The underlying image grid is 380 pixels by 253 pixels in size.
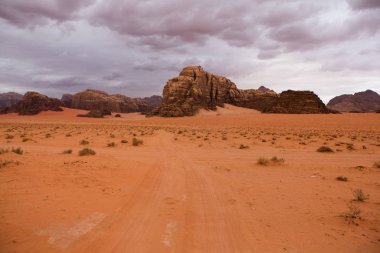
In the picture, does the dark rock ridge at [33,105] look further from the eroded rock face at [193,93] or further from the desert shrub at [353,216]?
the desert shrub at [353,216]

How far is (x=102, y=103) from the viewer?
109562 millimetres

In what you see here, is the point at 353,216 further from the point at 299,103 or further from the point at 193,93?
the point at 299,103

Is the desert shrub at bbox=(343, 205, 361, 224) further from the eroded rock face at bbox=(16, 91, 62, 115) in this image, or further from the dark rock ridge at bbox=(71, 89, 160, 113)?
the dark rock ridge at bbox=(71, 89, 160, 113)

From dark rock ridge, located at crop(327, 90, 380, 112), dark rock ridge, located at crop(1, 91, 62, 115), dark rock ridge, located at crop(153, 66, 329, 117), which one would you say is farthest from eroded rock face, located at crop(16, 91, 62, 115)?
dark rock ridge, located at crop(327, 90, 380, 112)

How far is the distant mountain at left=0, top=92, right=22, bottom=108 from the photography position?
15825 cm

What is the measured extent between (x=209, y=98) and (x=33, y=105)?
45.5m

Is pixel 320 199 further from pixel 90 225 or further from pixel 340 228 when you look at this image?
pixel 90 225

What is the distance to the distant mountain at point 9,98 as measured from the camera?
158 metres

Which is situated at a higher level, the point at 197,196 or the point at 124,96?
Result: the point at 124,96

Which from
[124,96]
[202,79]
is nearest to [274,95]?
[202,79]

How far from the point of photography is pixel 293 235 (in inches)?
219

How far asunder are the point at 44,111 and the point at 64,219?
8734cm

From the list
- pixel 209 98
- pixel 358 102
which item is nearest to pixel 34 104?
pixel 209 98

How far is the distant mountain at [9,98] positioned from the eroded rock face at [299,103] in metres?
128
